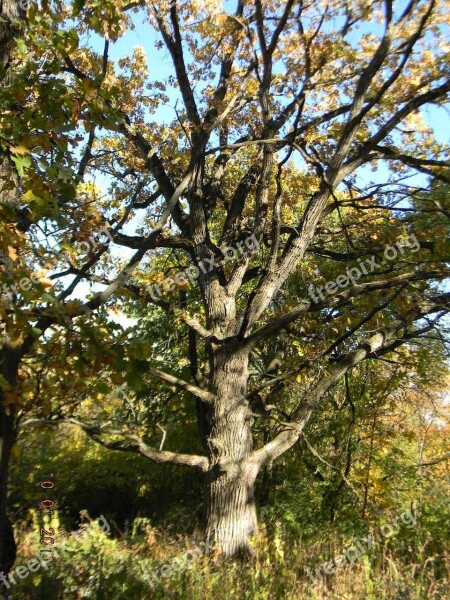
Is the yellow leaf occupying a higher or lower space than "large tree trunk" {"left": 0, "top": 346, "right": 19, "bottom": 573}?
higher

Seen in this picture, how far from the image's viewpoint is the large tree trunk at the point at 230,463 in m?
6.55

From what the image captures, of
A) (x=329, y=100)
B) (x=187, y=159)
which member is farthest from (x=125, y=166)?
(x=329, y=100)

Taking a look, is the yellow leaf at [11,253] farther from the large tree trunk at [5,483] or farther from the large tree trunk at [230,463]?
the large tree trunk at [230,463]

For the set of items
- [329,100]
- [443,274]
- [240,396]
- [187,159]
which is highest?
[329,100]

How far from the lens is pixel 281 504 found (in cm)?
855

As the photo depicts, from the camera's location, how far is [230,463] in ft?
22.2

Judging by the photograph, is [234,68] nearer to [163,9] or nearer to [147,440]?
[163,9]

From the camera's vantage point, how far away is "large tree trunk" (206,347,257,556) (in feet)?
21.5

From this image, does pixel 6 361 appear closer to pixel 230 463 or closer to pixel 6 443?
pixel 6 443

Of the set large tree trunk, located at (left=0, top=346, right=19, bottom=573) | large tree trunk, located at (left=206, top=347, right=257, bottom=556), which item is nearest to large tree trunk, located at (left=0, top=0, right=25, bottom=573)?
large tree trunk, located at (left=0, top=346, right=19, bottom=573)

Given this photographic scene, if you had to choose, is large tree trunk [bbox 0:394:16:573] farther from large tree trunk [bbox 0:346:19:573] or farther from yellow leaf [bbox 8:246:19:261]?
yellow leaf [bbox 8:246:19:261]

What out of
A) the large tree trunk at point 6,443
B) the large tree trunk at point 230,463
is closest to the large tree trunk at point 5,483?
the large tree trunk at point 6,443

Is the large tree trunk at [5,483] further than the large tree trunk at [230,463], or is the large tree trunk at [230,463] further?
the large tree trunk at [230,463]

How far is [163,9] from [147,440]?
28.4 feet
